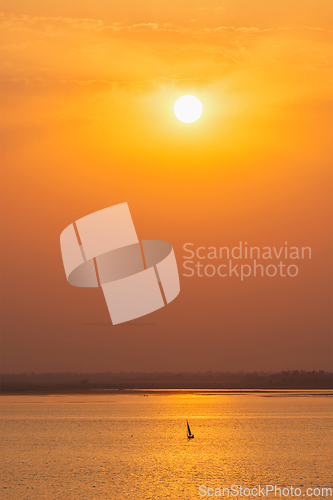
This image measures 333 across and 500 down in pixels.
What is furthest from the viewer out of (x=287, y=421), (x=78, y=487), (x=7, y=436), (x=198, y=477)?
(x=287, y=421)

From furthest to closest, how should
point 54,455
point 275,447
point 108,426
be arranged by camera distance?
point 108,426
point 275,447
point 54,455

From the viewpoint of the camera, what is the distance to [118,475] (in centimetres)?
3528

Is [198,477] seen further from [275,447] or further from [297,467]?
[275,447]

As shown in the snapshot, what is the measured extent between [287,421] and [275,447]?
3030 cm

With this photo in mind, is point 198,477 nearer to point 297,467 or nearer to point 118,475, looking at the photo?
point 118,475

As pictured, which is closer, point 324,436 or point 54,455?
point 54,455

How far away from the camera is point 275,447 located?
4922cm

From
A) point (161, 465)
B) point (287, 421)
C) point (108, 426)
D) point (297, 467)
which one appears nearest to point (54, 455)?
point (161, 465)

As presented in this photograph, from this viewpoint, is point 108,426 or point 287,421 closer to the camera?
point 108,426

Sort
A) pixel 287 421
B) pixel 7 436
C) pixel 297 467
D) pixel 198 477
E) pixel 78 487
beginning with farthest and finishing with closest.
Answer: pixel 287 421 → pixel 7 436 → pixel 297 467 → pixel 198 477 → pixel 78 487

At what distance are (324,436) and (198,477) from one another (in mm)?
28032

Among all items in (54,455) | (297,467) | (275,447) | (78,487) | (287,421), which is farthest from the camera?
(287,421)

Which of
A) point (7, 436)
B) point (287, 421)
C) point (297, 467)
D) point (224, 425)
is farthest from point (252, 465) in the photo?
point (287, 421)

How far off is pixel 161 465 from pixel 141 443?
13.4 meters
